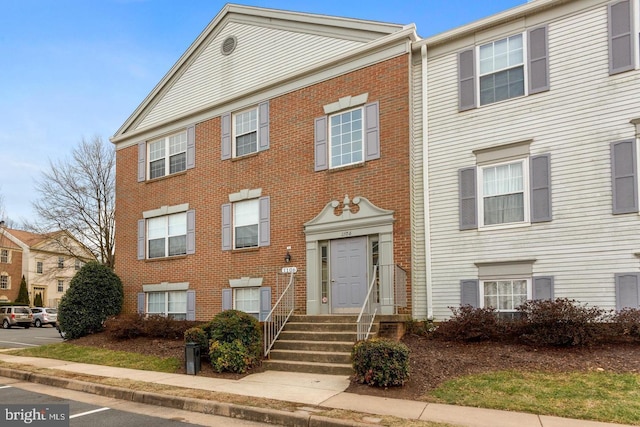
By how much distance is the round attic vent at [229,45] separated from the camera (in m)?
16.8

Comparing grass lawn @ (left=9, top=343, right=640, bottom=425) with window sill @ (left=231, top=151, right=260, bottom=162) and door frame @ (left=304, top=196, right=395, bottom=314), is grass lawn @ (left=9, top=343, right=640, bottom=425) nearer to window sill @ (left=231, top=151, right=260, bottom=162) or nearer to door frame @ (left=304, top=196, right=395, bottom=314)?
door frame @ (left=304, top=196, right=395, bottom=314)

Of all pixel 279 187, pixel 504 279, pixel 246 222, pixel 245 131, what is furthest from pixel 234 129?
pixel 504 279

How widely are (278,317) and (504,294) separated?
17.2 ft

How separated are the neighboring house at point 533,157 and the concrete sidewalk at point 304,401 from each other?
419 cm

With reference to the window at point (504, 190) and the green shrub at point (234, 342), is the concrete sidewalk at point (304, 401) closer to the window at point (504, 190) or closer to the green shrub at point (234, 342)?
the green shrub at point (234, 342)

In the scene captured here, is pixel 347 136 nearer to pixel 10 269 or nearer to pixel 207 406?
pixel 207 406

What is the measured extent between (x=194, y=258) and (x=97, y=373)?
19.8 feet

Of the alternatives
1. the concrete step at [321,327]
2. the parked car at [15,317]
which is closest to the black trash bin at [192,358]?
the concrete step at [321,327]

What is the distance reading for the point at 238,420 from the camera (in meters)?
7.47

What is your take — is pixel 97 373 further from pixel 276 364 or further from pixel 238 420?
pixel 238 420

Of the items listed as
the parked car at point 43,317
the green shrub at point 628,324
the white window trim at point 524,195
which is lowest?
the parked car at point 43,317

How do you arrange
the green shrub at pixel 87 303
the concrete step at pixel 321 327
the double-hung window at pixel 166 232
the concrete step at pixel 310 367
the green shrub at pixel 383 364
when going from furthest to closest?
the double-hung window at pixel 166 232, the green shrub at pixel 87 303, the concrete step at pixel 321 327, the concrete step at pixel 310 367, the green shrub at pixel 383 364

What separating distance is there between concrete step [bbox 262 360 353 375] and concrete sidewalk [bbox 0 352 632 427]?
0.60ft

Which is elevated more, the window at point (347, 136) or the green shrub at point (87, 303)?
the window at point (347, 136)
